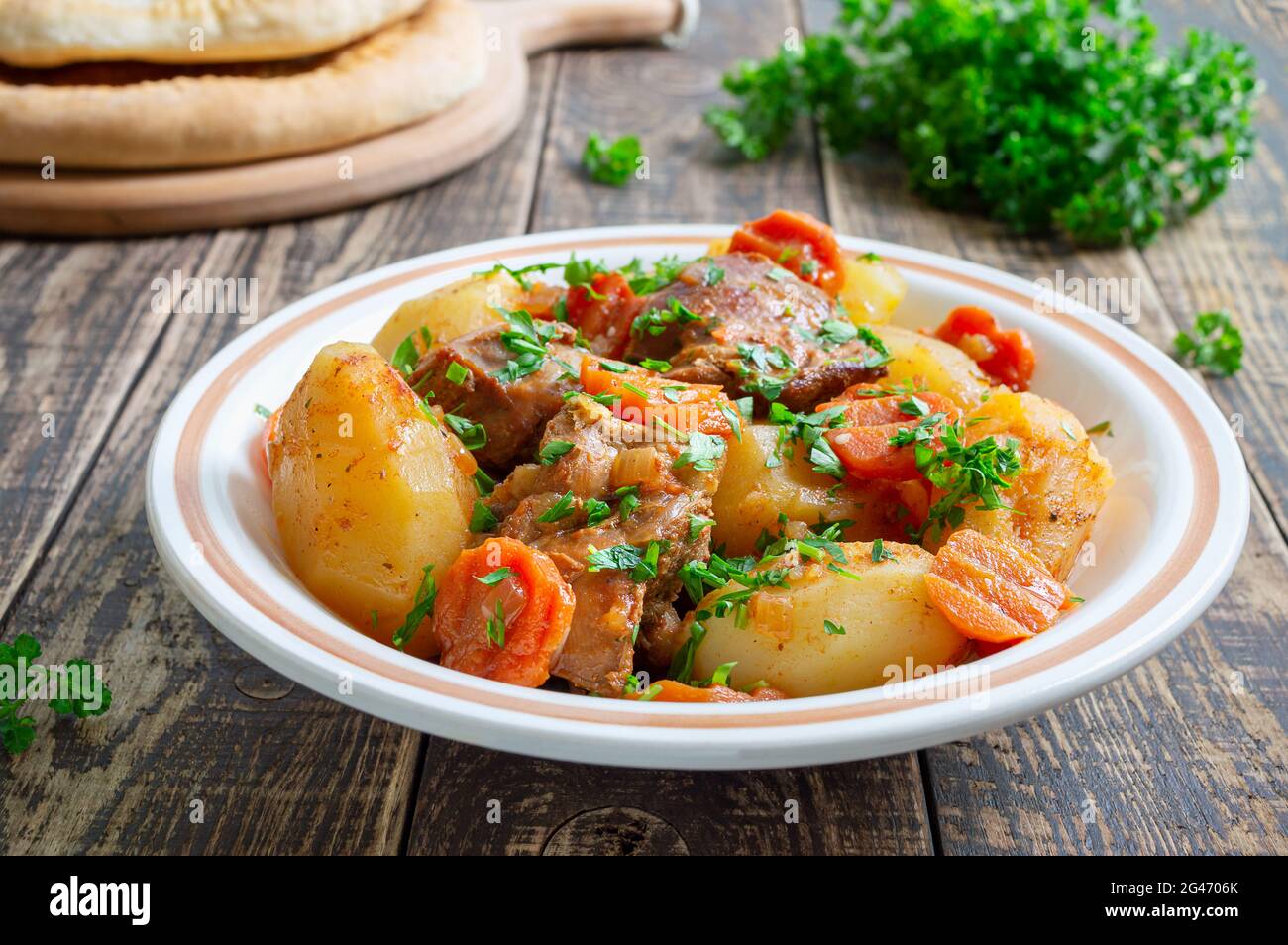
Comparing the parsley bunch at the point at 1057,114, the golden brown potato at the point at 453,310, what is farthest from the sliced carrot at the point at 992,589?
the parsley bunch at the point at 1057,114

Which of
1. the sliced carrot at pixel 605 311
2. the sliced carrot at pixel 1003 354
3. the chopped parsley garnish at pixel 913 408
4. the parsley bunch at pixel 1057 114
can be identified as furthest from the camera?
the parsley bunch at pixel 1057 114

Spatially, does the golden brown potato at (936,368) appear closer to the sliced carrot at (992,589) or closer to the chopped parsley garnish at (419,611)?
the sliced carrot at (992,589)

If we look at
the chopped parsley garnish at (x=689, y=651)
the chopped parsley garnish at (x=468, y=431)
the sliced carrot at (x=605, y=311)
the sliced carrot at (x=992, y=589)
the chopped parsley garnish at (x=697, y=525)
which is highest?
the sliced carrot at (x=992, y=589)

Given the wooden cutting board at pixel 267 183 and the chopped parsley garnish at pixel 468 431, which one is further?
the wooden cutting board at pixel 267 183

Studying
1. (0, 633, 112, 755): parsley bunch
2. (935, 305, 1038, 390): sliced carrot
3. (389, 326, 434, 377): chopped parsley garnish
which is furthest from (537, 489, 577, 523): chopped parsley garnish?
(935, 305, 1038, 390): sliced carrot

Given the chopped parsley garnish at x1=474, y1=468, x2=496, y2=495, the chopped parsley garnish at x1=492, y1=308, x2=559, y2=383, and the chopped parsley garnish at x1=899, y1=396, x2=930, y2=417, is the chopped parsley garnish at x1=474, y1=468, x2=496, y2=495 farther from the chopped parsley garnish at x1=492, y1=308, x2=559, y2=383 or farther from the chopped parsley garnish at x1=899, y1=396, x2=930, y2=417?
the chopped parsley garnish at x1=899, y1=396, x2=930, y2=417

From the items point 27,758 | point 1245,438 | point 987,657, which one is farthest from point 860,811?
point 1245,438

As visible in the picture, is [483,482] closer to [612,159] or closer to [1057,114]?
[612,159]
